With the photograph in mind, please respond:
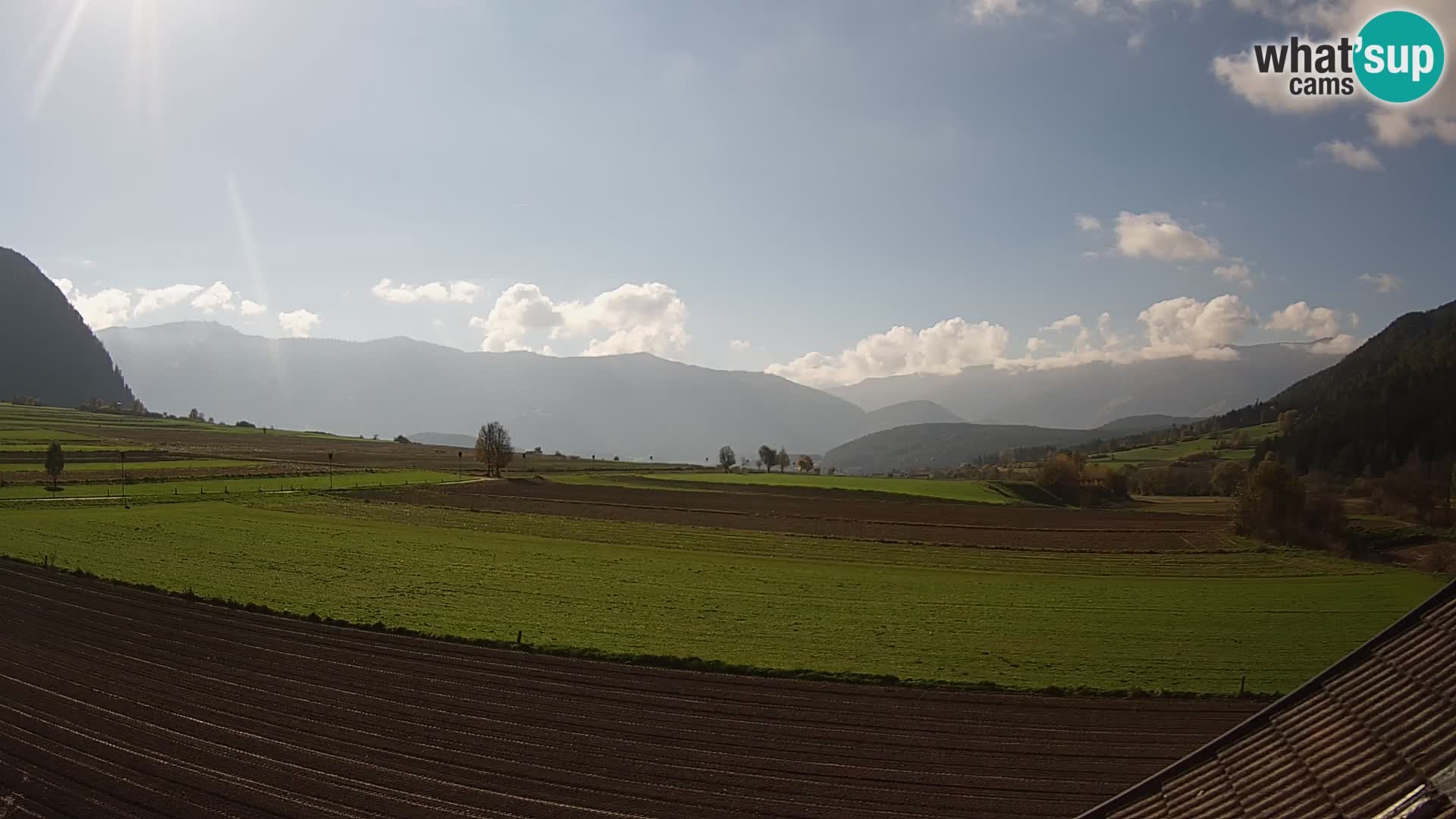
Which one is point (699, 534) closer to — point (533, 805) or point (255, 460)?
point (533, 805)

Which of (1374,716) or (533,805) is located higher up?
(1374,716)

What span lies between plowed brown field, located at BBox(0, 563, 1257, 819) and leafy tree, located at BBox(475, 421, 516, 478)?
87.5m

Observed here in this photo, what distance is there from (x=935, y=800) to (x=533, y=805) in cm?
913

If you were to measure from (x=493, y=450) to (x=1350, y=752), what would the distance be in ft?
380

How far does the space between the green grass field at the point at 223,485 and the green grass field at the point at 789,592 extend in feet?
38.3

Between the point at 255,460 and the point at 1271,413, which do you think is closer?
the point at 255,460

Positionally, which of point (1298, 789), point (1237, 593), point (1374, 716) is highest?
point (1374, 716)

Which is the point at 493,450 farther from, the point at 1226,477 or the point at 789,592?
the point at 1226,477

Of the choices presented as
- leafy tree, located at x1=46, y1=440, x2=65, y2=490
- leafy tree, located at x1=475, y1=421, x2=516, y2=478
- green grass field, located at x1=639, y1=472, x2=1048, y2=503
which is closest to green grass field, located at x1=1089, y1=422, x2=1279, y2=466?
green grass field, located at x1=639, y1=472, x2=1048, y2=503

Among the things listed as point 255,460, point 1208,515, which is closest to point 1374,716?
point 1208,515

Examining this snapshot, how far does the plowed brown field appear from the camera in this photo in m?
Answer: 16.5

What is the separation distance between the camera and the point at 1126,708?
2255 cm

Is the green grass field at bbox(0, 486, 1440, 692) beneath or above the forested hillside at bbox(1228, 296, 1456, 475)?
beneath

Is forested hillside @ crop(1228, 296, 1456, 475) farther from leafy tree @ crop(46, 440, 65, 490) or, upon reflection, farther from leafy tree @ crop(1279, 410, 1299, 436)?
leafy tree @ crop(46, 440, 65, 490)
